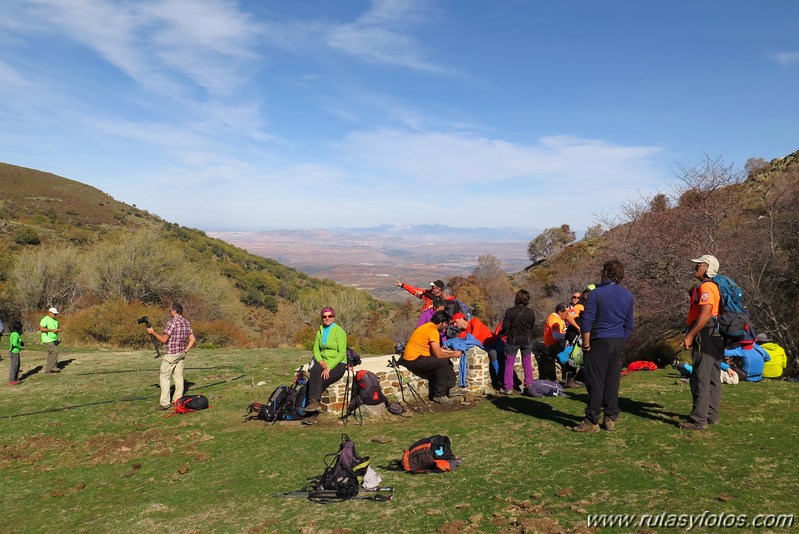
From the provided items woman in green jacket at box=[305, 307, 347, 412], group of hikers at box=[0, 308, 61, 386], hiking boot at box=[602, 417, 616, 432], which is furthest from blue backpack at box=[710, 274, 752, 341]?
group of hikers at box=[0, 308, 61, 386]

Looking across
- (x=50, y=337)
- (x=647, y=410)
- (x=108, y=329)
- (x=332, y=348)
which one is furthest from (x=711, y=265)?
(x=108, y=329)

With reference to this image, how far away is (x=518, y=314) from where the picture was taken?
901 cm

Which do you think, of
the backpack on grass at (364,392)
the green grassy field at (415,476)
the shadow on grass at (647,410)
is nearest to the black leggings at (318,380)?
the backpack on grass at (364,392)

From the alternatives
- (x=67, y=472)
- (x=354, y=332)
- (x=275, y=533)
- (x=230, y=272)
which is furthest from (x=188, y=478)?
(x=230, y=272)

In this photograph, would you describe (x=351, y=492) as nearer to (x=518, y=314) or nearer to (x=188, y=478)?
(x=188, y=478)

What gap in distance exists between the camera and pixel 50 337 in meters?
12.9

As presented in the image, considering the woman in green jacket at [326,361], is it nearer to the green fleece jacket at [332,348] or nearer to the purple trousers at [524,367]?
the green fleece jacket at [332,348]

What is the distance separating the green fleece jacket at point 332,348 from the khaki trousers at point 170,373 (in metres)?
3.15

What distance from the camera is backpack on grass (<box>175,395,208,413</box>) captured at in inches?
380

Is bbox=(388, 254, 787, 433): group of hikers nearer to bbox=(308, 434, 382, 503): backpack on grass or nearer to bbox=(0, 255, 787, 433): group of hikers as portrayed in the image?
bbox=(0, 255, 787, 433): group of hikers

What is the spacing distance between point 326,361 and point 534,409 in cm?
368

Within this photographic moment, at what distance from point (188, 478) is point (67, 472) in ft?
6.85

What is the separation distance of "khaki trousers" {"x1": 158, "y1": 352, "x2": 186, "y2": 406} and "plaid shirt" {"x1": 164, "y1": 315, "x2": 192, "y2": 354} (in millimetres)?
131

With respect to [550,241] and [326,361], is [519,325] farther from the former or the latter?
[550,241]
